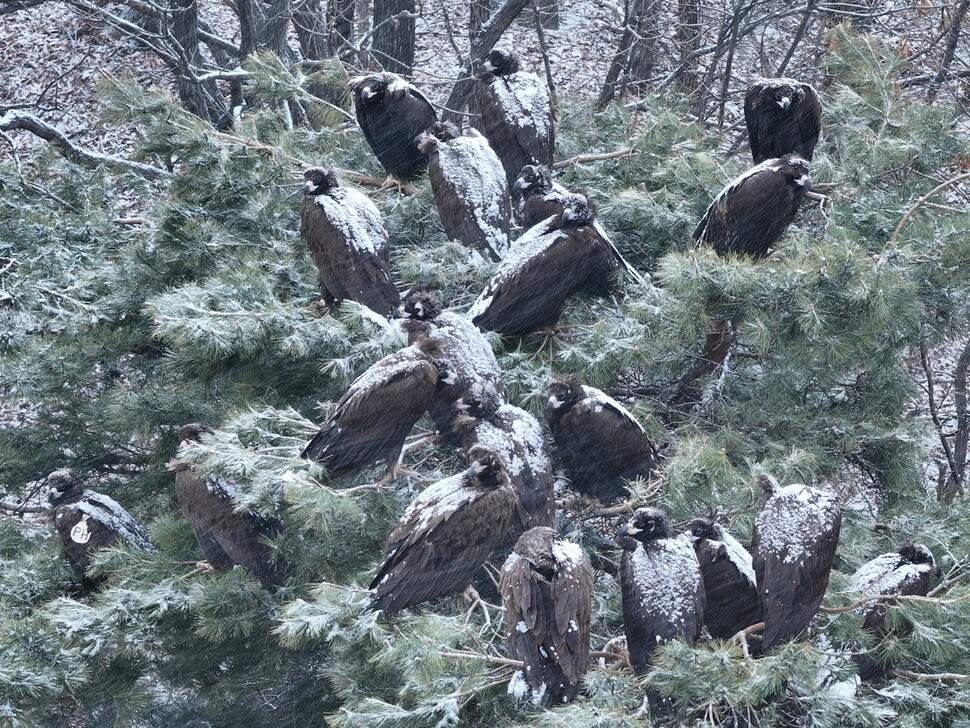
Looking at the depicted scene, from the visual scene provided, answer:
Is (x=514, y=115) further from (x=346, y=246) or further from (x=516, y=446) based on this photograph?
(x=516, y=446)

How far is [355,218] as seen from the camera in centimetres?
393

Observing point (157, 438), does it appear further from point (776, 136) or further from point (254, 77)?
point (776, 136)

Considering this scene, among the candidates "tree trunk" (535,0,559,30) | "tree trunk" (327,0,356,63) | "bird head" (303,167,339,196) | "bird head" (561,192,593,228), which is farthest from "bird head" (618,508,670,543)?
"tree trunk" (535,0,559,30)

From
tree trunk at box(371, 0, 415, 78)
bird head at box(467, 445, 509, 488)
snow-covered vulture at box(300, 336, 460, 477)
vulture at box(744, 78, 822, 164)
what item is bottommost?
bird head at box(467, 445, 509, 488)

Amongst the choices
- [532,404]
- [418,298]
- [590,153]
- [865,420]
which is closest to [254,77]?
[590,153]

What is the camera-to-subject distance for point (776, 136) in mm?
4387

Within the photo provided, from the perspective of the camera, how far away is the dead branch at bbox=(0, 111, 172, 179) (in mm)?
5230

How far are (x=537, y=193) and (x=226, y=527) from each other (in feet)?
6.71

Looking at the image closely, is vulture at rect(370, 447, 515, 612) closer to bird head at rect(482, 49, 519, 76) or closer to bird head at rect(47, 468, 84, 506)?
bird head at rect(47, 468, 84, 506)

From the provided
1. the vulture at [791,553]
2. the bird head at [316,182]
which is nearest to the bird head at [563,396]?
the vulture at [791,553]

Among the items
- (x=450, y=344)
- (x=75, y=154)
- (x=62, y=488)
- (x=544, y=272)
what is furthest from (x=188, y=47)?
(x=450, y=344)

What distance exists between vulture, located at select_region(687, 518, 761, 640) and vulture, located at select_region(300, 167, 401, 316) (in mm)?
1643

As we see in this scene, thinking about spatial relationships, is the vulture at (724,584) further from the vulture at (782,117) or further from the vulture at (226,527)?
the vulture at (782,117)

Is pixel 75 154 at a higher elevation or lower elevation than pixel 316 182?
higher
